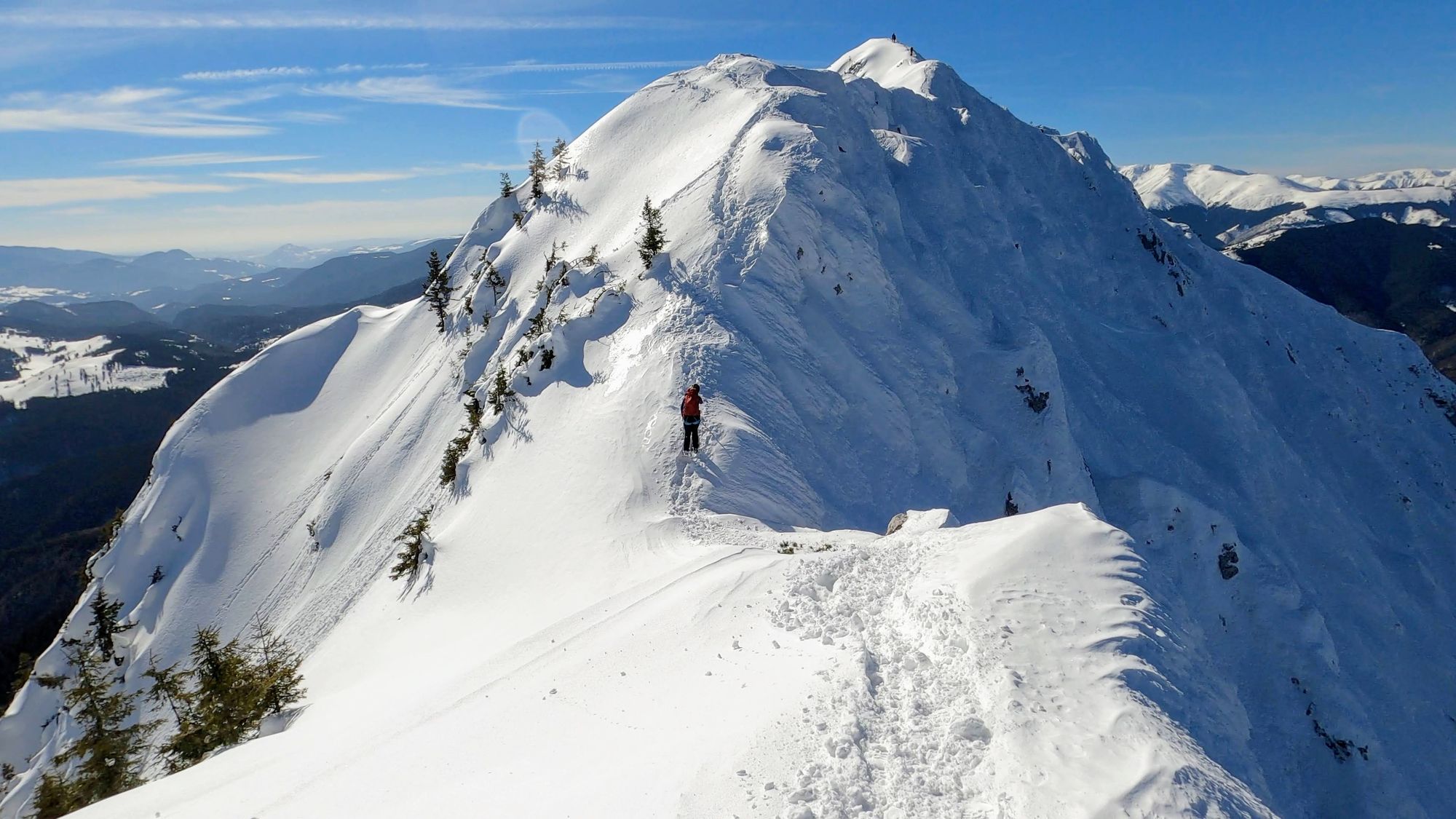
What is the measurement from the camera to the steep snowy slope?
8.52 metres

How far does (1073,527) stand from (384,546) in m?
27.2

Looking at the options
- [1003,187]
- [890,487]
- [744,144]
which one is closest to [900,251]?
[744,144]

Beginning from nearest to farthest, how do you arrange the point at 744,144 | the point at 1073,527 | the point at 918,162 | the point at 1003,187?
the point at 1073,527 → the point at 744,144 → the point at 918,162 → the point at 1003,187

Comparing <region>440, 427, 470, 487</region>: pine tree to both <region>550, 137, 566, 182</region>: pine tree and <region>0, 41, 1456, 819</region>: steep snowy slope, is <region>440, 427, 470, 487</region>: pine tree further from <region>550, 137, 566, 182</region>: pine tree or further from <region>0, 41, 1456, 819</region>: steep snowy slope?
<region>550, 137, 566, 182</region>: pine tree

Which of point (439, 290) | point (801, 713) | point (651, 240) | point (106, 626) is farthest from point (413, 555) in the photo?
point (439, 290)

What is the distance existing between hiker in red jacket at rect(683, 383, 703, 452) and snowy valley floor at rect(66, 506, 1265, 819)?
5325mm

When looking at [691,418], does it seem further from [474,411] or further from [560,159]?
[560,159]

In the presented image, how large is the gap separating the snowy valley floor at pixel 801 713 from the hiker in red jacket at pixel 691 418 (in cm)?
532

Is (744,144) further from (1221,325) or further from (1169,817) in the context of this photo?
(1221,325)

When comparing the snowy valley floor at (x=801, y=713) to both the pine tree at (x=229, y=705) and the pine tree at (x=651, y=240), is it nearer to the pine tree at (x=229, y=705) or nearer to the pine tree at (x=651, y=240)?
the pine tree at (x=229, y=705)

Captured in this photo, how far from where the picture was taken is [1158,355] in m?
46.6

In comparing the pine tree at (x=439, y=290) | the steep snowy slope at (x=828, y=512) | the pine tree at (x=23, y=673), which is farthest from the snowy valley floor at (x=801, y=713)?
the pine tree at (x=439, y=290)

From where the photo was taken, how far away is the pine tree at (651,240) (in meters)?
27.3

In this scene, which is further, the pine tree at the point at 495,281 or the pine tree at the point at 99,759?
the pine tree at the point at 495,281
